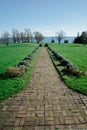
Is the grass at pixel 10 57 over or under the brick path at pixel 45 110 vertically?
under

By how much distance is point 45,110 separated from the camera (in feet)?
18.8

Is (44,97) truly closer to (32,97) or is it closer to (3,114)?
(32,97)

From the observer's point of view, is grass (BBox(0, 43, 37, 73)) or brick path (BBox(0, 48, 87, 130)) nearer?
brick path (BBox(0, 48, 87, 130))

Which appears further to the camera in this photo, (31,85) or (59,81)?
(59,81)

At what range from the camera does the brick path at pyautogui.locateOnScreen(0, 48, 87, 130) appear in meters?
4.79

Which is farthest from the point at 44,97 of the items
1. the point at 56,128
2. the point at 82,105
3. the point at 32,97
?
the point at 56,128

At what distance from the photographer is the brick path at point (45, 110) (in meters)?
4.79

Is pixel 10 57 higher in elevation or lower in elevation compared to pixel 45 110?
lower

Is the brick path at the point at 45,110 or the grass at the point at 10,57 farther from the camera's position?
the grass at the point at 10,57

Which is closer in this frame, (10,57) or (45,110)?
(45,110)

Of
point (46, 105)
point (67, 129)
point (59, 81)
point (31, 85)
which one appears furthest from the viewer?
point (59, 81)

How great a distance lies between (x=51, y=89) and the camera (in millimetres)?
8078

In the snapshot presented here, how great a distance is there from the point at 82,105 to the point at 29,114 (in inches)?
77.1

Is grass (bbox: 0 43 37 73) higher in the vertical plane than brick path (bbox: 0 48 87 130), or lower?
lower
